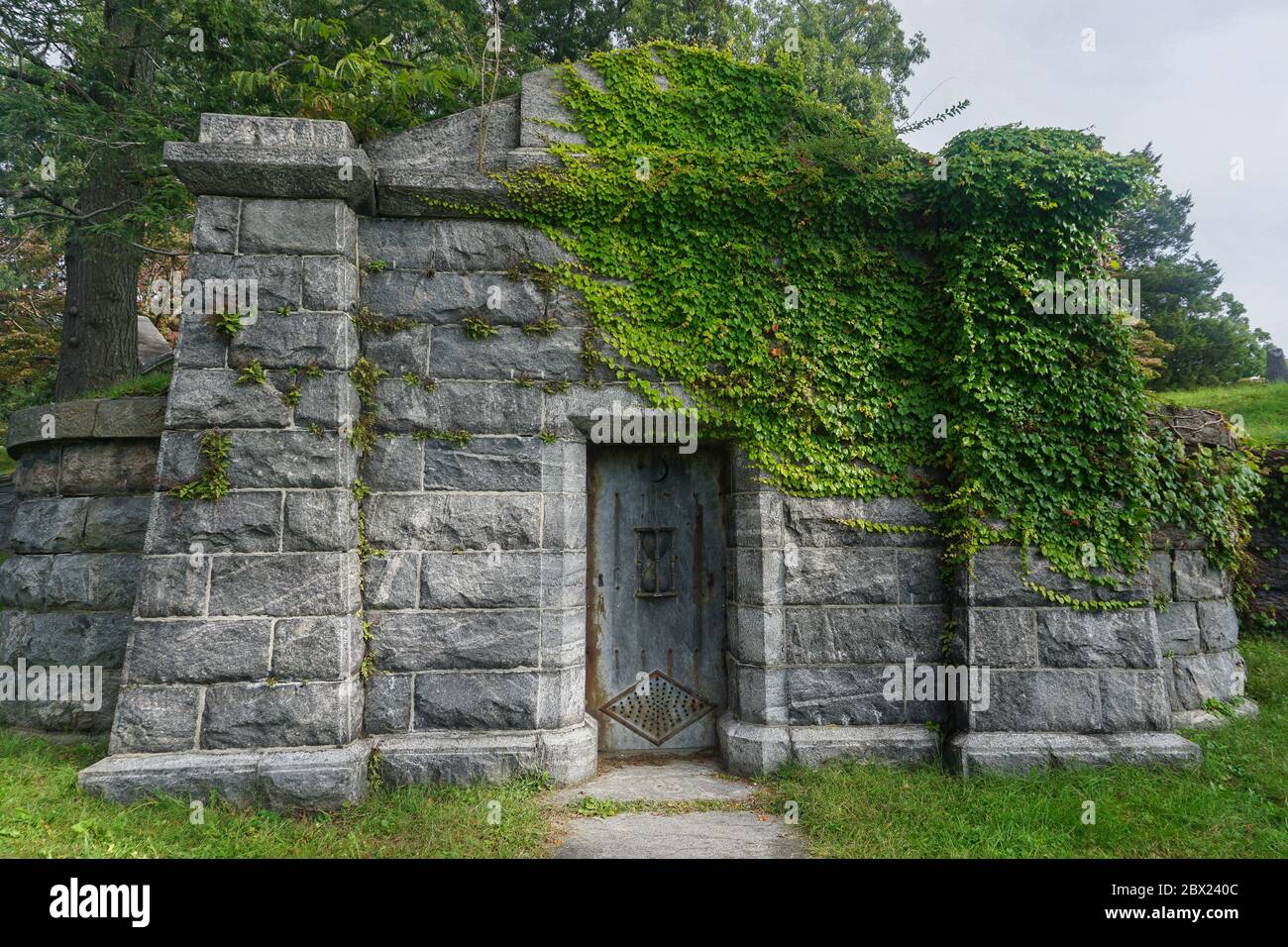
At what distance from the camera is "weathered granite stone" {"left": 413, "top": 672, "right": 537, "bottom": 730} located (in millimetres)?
4566

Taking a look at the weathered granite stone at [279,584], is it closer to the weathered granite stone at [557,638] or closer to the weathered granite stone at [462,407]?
the weathered granite stone at [462,407]

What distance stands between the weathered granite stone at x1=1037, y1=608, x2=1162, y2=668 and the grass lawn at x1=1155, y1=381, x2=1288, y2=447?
8600mm

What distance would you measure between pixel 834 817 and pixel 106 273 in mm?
9658

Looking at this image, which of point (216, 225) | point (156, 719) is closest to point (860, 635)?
point (156, 719)

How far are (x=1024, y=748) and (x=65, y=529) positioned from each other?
6.97 metres

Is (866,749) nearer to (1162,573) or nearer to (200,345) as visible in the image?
(1162,573)

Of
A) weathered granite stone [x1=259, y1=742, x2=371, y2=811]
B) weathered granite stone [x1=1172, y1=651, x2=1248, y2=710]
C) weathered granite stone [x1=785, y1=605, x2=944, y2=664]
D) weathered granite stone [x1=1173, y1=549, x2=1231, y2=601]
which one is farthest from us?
weathered granite stone [x1=1173, y1=549, x2=1231, y2=601]

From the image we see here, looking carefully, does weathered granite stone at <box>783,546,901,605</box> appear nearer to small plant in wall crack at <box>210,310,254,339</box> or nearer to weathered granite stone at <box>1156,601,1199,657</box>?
weathered granite stone at <box>1156,601,1199,657</box>

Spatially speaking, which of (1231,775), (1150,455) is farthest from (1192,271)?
(1231,775)

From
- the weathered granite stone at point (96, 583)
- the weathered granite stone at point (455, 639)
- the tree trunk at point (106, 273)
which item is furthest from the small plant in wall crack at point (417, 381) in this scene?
the tree trunk at point (106, 273)

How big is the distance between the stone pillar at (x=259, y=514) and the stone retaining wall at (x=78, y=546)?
3.27ft

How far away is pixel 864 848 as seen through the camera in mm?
3736

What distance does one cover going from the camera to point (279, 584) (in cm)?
427

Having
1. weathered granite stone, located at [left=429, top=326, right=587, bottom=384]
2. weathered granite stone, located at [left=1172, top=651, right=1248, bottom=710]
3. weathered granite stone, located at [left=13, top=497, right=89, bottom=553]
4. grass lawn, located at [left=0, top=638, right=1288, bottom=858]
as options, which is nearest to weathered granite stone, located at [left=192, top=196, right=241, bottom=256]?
weathered granite stone, located at [left=429, top=326, right=587, bottom=384]
